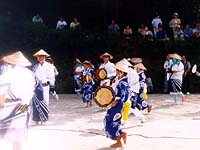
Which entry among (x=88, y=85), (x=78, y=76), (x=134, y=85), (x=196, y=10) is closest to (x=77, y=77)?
(x=78, y=76)

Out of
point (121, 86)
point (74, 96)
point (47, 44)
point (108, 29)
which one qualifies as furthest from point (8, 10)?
point (121, 86)

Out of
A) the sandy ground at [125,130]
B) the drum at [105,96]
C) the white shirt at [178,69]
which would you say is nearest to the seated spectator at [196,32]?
the white shirt at [178,69]

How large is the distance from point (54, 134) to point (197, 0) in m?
16.1

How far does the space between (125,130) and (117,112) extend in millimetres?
2178

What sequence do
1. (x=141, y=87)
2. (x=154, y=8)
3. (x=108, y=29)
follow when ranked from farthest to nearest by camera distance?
(x=154, y=8)
(x=108, y=29)
(x=141, y=87)

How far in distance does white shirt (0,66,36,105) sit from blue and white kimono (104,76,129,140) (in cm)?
229

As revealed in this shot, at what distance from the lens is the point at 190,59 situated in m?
22.3

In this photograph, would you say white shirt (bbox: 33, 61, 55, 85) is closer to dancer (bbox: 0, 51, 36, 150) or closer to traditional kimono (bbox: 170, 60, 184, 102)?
dancer (bbox: 0, 51, 36, 150)

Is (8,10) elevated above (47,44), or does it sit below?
above

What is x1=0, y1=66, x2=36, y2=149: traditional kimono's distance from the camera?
280 inches

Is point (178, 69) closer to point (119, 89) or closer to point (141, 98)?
point (141, 98)

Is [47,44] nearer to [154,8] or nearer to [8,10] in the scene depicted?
[8,10]

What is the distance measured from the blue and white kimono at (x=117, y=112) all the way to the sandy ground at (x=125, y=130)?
358 millimetres

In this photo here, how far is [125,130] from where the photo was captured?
11461 mm
